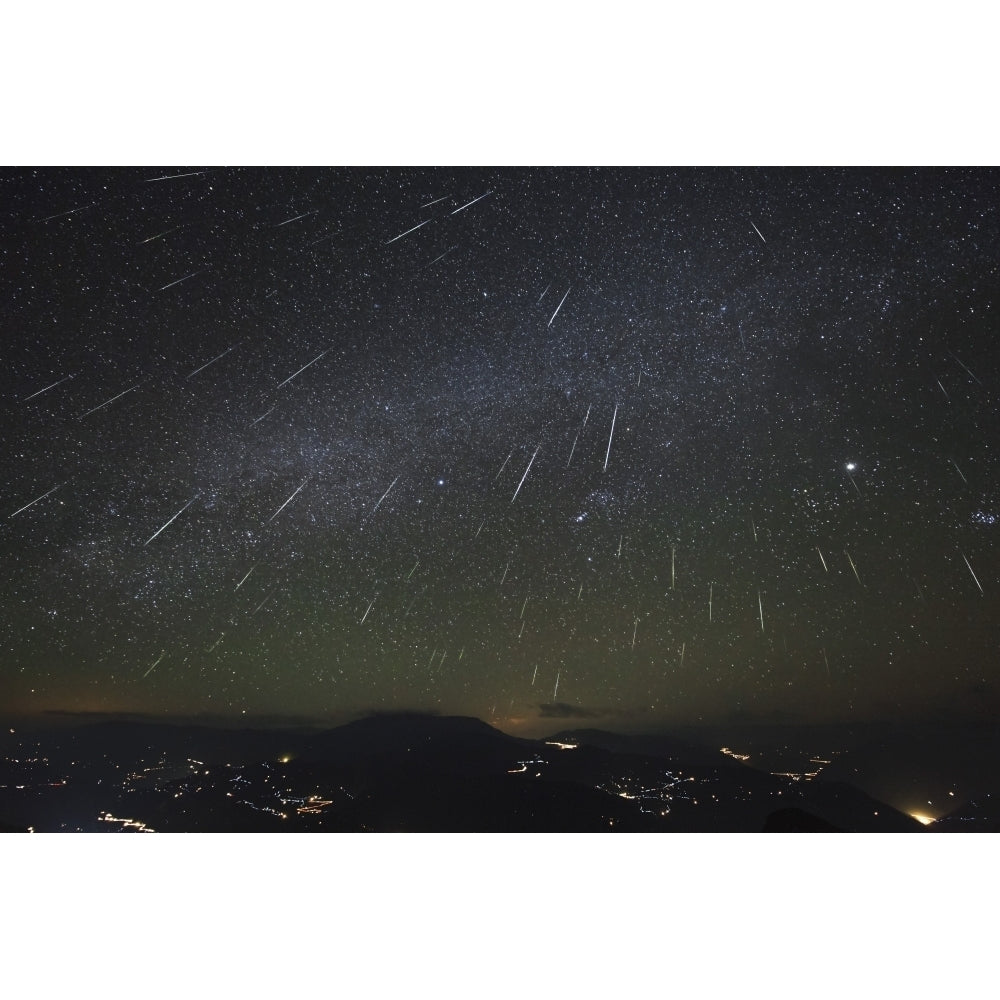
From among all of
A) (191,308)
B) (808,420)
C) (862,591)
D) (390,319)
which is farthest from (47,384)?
(862,591)

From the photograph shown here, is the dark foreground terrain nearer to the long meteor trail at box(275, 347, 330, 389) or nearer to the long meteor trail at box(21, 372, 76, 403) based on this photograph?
the long meteor trail at box(21, 372, 76, 403)

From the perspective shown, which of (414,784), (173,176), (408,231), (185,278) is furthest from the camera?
(414,784)

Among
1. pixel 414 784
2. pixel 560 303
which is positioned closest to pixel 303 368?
pixel 560 303

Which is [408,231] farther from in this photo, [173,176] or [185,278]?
[185,278]

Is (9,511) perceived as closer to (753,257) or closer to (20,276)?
(20,276)

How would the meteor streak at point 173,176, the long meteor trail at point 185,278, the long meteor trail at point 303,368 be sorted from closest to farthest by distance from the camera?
the meteor streak at point 173,176 < the long meteor trail at point 185,278 < the long meteor trail at point 303,368

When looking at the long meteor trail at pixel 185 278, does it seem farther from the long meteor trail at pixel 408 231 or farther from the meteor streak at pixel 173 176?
the long meteor trail at pixel 408 231

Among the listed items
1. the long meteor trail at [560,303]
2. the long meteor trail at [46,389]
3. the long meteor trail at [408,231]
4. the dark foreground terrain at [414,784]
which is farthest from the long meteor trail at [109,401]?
the long meteor trail at [560,303]

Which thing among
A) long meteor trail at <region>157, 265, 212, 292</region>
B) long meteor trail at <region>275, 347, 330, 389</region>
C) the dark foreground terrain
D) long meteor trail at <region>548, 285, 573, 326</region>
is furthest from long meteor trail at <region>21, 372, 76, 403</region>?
long meteor trail at <region>548, 285, 573, 326</region>

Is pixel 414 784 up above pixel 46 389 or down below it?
below
